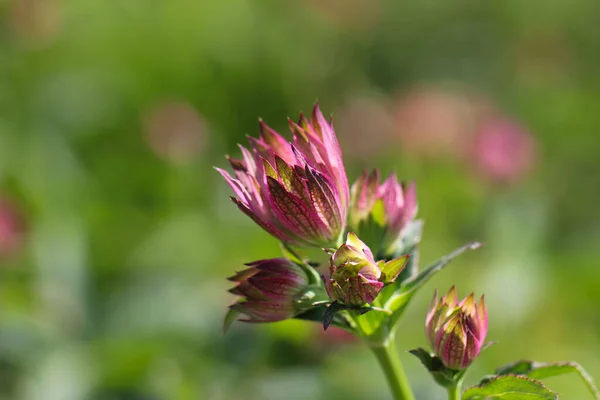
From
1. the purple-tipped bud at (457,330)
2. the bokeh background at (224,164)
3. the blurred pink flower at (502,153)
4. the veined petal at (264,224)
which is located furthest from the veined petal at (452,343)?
the blurred pink flower at (502,153)

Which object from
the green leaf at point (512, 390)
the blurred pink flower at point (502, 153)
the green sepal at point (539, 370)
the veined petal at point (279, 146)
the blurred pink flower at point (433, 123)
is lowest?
the green leaf at point (512, 390)

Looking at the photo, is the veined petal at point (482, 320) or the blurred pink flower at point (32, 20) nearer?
the veined petal at point (482, 320)

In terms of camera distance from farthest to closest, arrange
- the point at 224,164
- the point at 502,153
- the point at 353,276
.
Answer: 1. the point at 224,164
2. the point at 502,153
3. the point at 353,276

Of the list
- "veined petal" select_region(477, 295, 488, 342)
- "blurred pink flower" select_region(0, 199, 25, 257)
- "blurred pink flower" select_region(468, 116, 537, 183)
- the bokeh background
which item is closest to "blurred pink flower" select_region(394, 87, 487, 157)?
the bokeh background

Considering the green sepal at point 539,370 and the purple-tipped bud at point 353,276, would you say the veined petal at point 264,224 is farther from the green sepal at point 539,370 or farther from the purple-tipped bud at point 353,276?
the green sepal at point 539,370

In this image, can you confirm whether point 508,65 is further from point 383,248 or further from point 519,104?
point 383,248

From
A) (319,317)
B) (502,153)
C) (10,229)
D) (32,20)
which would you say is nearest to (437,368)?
(319,317)

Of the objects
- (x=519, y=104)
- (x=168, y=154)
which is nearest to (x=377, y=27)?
(x=519, y=104)

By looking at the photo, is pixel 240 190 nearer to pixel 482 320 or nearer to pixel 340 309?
pixel 340 309
